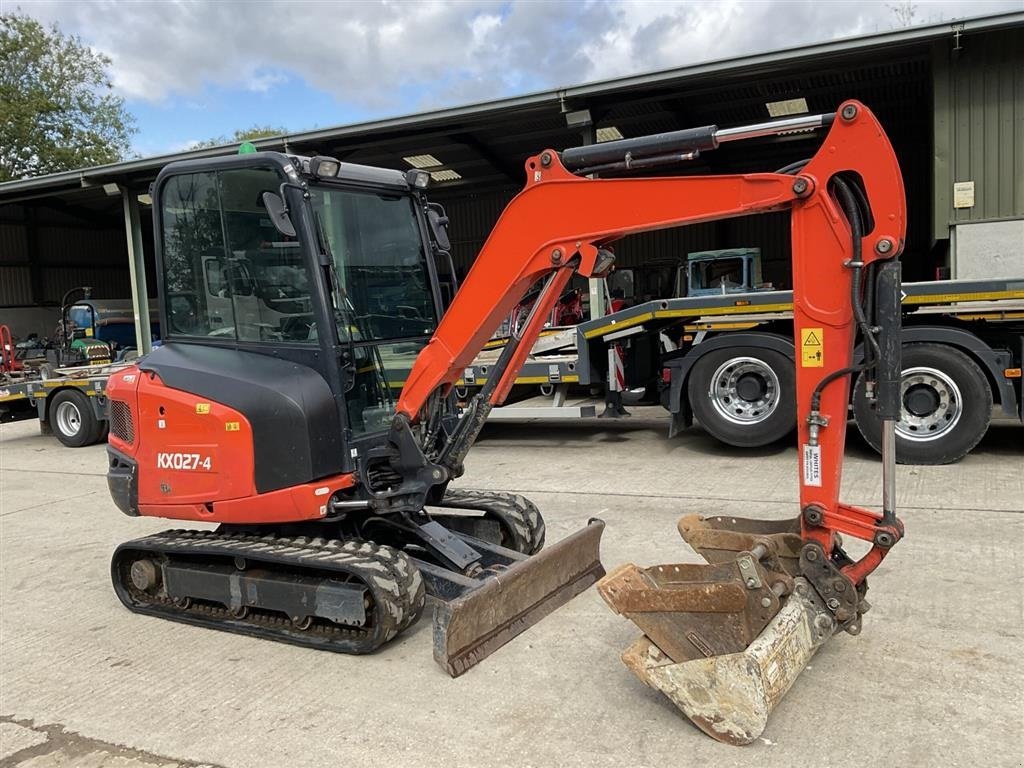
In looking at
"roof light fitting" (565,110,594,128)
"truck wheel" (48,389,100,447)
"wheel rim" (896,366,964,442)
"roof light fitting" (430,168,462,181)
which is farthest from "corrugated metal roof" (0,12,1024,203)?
"wheel rim" (896,366,964,442)

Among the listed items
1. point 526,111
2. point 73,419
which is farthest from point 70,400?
point 526,111

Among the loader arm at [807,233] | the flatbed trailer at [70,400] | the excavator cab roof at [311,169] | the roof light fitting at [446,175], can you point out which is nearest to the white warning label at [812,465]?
the loader arm at [807,233]

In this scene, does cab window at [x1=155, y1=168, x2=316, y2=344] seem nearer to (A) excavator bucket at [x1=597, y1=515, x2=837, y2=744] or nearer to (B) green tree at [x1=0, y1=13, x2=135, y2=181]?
(A) excavator bucket at [x1=597, y1=515, x2=837, y2=744]

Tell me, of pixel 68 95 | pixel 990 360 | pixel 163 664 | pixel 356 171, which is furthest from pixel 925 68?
pixel 68 95

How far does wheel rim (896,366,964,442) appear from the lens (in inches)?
313

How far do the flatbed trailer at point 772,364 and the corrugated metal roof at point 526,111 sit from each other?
5.12m

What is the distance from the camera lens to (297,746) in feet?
11.2

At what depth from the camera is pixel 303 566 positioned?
4.34 metres

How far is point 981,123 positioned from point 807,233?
1082 centimetres

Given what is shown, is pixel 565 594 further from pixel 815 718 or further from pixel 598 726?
pixel 815 718

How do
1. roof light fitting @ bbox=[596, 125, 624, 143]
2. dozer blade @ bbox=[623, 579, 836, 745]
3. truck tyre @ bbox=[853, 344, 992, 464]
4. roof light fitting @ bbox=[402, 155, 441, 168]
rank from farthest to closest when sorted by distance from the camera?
roof light fitting @ bbox=[402, 155, 441, 168]
roof light fitting @ bbox=[596, 125, 624, 143]
truck tyre @ bbox=[853, 344, 992, 464]
dozer blade @ bbox=[623, 579, 836, 745]

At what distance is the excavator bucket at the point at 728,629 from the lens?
3160 millimetres

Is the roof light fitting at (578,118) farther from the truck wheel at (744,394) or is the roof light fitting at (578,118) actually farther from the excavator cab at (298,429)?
the excavator cab at (298,429)

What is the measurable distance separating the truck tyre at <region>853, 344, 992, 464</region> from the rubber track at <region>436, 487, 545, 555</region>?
3935mm
